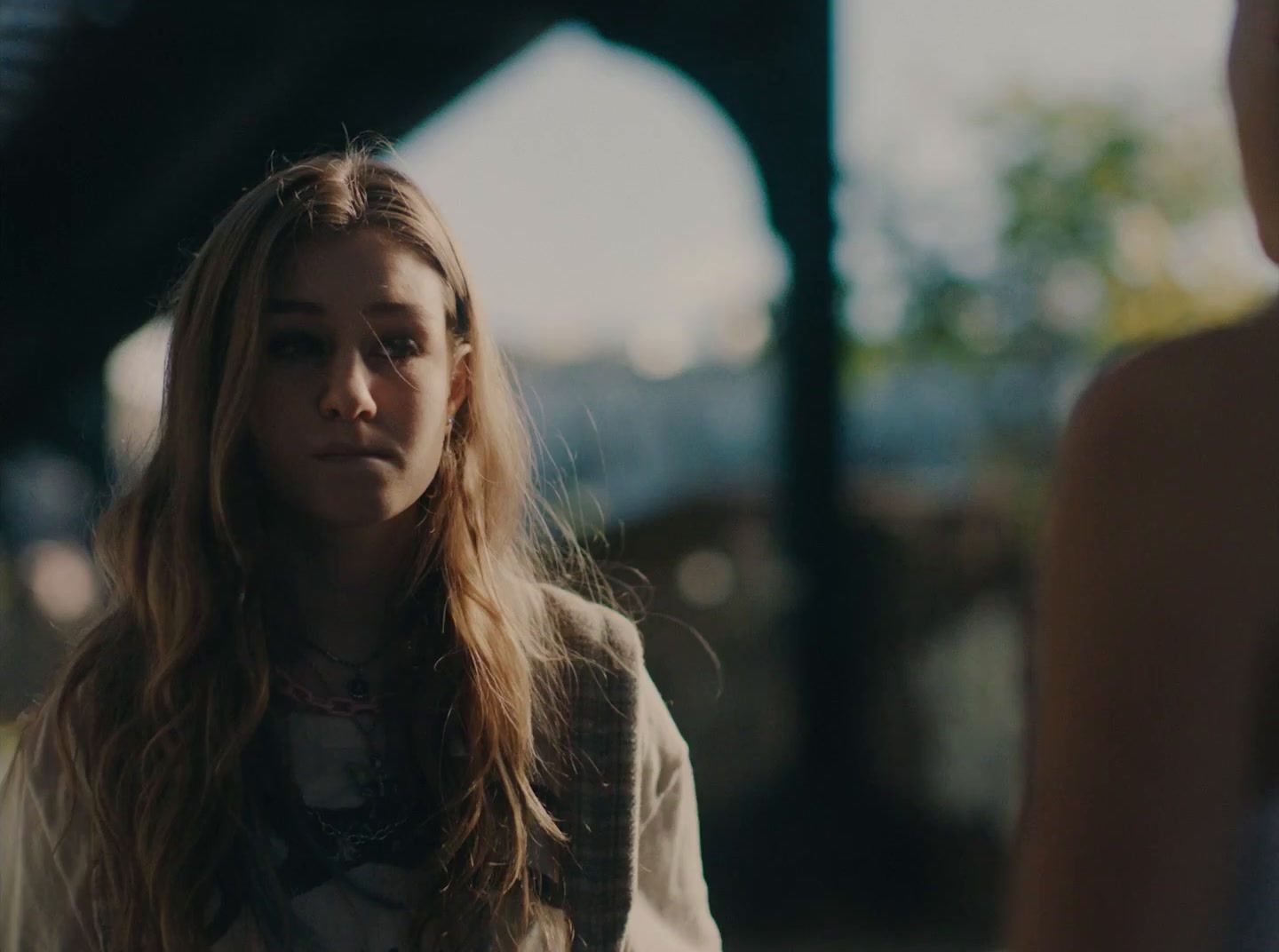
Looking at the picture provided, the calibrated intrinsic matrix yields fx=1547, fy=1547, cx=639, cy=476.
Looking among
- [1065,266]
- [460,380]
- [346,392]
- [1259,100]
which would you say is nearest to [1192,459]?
[1259,100]

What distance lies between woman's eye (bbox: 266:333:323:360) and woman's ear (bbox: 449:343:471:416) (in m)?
0.15

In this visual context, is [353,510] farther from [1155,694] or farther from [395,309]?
[1155,694]

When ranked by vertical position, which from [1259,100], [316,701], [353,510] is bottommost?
[316,701]

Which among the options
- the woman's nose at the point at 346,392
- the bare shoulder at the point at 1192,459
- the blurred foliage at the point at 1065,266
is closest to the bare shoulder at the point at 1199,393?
the bare shoulder at the point at 1192,459

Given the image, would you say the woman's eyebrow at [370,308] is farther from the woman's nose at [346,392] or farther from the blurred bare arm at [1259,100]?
the blurred bare arm at [1259,100]

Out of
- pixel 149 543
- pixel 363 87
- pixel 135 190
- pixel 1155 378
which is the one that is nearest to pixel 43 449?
pixel 135 190

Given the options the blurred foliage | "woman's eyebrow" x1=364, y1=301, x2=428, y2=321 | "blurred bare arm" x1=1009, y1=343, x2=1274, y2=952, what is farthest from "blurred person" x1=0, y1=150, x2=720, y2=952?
the blurred foliage

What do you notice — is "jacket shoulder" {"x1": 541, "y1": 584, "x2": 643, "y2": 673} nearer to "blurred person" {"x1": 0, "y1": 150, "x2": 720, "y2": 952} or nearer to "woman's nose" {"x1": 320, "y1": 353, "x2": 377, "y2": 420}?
"blurred person" {"x1": 0, "y1": 150, "x2": 720, "y2": 952}

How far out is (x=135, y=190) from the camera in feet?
19.9

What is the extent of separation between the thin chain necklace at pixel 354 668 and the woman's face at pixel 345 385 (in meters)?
0.11

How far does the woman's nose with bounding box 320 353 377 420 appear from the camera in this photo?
1.23 metres

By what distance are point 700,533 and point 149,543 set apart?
6017mm

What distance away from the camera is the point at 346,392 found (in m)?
1.23

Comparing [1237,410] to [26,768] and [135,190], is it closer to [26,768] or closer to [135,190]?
[26,768]
